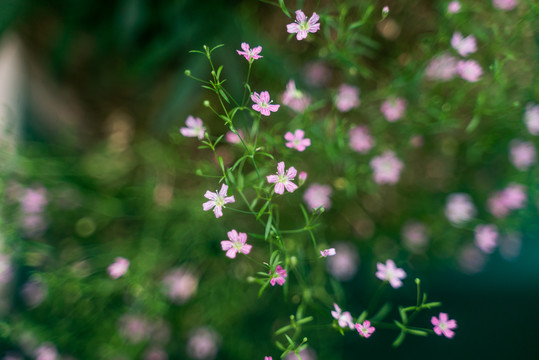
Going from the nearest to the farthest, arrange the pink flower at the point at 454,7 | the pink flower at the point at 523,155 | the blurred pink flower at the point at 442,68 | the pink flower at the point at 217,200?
the pink flower at the point at 217,200, the pink flower at the point at 454,7, the blurred pink flower at the point at 442,68, the pink flower at the point at 523,155

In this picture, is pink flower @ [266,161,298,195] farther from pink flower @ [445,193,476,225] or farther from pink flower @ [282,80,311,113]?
pink flower @ [445,193,476,225]

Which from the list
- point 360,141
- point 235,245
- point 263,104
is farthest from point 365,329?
point 360,141

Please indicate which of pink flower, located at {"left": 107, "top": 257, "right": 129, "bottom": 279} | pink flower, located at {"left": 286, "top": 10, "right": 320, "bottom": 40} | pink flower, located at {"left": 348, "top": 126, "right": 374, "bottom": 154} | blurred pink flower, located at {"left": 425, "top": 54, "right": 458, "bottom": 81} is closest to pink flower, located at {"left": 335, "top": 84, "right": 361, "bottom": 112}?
pink flower, located at {"left": 348, "top": 126, "right": 374, "bottom": 154}

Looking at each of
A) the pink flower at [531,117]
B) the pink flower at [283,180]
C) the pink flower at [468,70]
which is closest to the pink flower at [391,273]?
the pink flower at [283,180]

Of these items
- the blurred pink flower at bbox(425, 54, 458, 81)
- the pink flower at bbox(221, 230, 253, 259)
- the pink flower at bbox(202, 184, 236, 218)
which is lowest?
the pink flower at bbox(221, 230, 253, 259)

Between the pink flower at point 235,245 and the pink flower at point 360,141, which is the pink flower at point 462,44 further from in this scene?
the pink flower at point 235,245

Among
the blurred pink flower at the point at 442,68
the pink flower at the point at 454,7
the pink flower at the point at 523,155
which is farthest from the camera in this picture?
the pink flower at the point at 523,155
